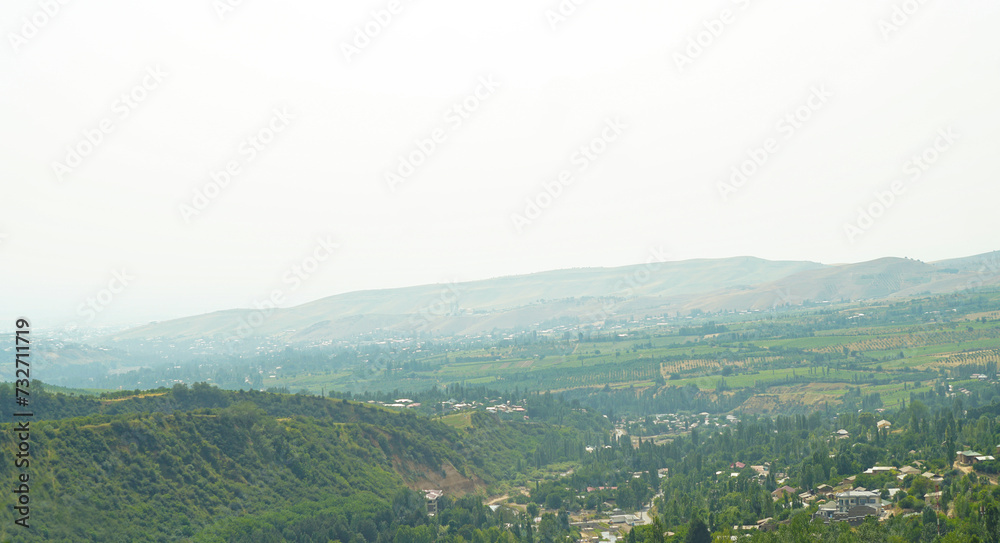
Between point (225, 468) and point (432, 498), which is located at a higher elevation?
point (225, 468)

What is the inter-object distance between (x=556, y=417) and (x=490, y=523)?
59.4m

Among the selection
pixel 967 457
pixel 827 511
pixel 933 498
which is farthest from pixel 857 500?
pixel 967 457

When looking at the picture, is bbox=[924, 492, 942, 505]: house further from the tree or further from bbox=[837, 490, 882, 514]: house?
the tree

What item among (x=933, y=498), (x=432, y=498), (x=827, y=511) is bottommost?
(x=432, y=498)

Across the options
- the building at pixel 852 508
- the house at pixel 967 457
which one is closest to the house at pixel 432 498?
the building at pixel 852 508

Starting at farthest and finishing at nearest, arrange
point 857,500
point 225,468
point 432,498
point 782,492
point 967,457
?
point 432,498 < point 225,468 < point 782,492 < point 967,457 < point 857,500

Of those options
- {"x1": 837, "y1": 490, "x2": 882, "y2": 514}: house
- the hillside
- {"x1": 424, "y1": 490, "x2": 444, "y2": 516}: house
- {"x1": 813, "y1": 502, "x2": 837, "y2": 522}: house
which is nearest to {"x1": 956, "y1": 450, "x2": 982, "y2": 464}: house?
{"x1": 837, "y1": 490, "x2": 882, "y2": 514}: house

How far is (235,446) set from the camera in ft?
252

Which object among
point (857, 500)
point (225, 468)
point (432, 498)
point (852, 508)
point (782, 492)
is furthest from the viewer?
point (432, 498)

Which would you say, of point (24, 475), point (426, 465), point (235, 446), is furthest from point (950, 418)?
point (24, 475)

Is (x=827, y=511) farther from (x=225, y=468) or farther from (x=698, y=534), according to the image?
(x=225, y=468)

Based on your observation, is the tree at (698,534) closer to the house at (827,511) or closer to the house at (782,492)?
the house at (827,511)

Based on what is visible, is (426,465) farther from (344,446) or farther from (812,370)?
(812,370)

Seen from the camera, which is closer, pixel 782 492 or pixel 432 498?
pixel 782 492
